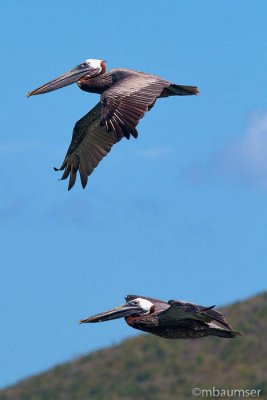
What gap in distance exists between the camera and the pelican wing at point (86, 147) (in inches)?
938

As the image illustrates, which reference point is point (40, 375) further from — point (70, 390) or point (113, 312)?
point (113, 312)

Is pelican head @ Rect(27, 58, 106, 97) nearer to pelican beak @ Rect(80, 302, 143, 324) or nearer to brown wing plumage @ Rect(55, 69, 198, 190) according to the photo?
brown wing plumage @ Rect(55, 69, 198, 190)

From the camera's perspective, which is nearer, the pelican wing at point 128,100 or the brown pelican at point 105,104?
the pelican wing at point 128,100

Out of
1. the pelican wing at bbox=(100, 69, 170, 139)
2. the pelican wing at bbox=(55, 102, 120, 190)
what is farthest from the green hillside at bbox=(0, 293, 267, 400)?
the pelican wing at bbox=(100, 69, 170, 139)

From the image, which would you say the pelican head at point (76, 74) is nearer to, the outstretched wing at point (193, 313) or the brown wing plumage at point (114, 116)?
the brown wing plumage at point (114, 116)

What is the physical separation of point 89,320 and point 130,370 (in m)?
50.1

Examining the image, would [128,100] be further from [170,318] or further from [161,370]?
[161,370]

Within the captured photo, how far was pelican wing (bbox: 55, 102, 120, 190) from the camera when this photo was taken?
2381cm

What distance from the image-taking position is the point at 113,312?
736 inches

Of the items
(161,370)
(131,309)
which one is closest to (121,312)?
(131,309)

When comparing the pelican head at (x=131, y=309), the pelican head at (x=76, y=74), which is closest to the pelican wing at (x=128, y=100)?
the pelican head at (x=76, y=74)

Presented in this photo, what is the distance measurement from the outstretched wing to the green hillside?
44.7m

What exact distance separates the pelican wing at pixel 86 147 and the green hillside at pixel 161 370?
3878 cm

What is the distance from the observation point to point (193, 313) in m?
17.5
